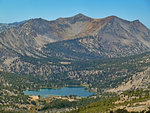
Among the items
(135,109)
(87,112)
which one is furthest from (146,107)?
(87,112)

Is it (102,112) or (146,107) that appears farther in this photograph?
(102,112)

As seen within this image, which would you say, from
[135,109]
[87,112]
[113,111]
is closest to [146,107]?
[135,109]

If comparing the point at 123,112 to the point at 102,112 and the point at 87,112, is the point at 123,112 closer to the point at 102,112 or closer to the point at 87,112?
the point at 102,112

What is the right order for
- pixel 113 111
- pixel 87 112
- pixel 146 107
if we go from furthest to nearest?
pixel 87 112, pixel 113 111, pixel 146 107

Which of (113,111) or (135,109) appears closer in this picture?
(135,109)

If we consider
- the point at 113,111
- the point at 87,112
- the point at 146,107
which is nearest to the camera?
the point at 146,107

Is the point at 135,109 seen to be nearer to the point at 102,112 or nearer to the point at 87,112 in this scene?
the point at 102,112

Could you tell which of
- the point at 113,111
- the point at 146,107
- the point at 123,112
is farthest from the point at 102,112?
the point at 146,107
